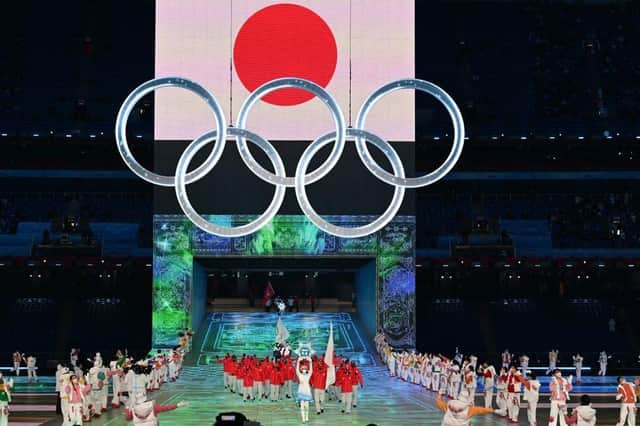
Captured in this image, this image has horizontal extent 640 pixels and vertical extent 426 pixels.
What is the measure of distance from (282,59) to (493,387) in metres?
15.2

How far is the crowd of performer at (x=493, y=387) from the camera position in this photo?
17.6 m

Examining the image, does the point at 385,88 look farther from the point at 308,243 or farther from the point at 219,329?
the point at 219,329

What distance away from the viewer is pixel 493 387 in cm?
2980

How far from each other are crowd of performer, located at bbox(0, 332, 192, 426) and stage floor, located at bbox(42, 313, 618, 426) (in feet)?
1.62

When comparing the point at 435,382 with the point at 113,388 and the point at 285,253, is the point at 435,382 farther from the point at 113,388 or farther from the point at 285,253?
the point at 113,388

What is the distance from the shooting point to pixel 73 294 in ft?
153

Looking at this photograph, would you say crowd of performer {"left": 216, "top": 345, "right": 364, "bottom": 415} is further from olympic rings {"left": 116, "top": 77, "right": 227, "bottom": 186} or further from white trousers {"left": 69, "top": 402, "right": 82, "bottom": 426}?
olympic rings {"left": 116, "top": 77, "right": 227, "bottom": 186}

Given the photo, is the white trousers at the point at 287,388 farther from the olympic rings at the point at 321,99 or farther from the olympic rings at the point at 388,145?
the olympic rings at the point at 388,145

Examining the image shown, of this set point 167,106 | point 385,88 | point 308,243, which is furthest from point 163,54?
point 385,88

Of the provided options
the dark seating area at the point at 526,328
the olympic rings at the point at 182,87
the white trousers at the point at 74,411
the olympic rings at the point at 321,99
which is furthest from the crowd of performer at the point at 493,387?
the olympic rings at the point at 182,87

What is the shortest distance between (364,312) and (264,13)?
1302cm

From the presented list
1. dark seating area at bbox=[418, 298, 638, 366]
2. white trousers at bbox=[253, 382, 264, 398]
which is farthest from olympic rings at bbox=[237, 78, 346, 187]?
dark seating area at bbox=[418, 298, 638, 366]

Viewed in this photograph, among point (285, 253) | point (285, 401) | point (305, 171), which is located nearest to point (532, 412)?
point (285, 401)

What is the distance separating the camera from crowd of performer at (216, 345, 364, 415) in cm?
2594
